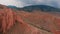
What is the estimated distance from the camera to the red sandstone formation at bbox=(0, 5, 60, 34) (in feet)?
7.00

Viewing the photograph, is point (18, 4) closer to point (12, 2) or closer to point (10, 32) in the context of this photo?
point (12, 2)

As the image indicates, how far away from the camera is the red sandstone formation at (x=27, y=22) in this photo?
2.13 m

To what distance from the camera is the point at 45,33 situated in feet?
7.11

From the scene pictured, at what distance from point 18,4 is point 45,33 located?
56cm

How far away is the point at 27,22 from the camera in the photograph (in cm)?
223

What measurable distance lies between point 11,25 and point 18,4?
0.36 meters

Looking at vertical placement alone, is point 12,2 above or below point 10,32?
above

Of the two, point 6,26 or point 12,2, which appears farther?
point 12,2

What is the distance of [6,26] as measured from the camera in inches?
83.5

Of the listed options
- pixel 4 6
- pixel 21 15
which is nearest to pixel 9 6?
pixel 4 6

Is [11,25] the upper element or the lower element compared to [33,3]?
lower

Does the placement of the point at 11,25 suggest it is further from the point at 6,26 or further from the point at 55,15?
the point at 55,15

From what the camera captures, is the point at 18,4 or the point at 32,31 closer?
the point at 32,31

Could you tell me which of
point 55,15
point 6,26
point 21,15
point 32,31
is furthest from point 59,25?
point 6,26
